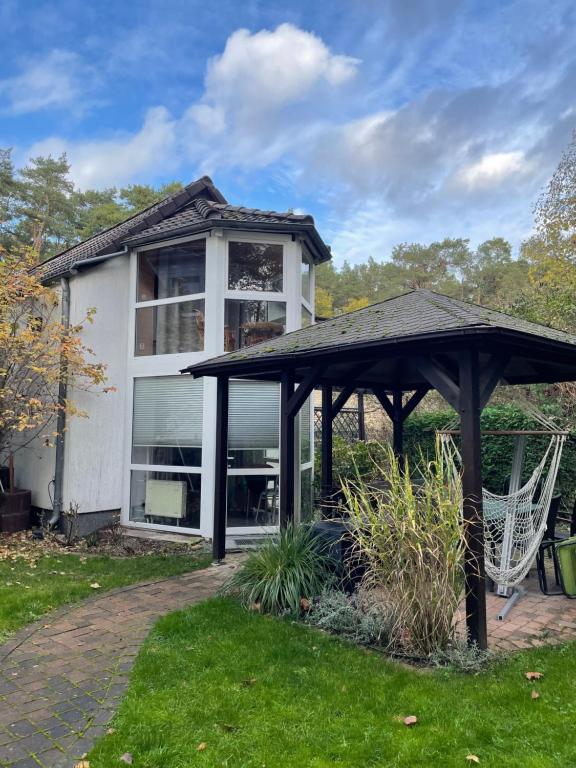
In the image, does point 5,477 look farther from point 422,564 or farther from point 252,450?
point 422,564

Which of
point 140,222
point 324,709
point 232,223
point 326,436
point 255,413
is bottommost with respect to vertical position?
point 324,709

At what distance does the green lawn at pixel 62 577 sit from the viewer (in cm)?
474

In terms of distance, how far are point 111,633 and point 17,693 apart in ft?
3.35

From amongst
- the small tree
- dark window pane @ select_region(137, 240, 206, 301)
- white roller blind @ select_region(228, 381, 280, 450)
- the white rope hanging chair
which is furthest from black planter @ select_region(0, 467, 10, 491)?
the white rope hanging chair

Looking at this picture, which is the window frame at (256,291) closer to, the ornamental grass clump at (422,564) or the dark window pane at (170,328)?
the dark window pane at (170,328)

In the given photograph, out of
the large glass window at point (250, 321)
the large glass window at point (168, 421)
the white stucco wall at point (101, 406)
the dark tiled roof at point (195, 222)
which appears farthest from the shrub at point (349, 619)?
the dark tiled roof at point (195, 222)

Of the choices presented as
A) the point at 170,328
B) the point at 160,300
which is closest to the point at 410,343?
the point at 170,328

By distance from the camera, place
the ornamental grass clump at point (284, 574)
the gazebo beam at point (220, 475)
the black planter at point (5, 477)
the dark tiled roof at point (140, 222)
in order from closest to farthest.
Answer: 1. the ornamental grass clump at point (284, 574)
2. the gazebo beam at point (220, 475)
3. the dark tiled roof at point (140, 222)
4. the black planter at point (5, 477)

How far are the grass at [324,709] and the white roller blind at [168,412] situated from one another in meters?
4.08

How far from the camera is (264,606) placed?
4.69m

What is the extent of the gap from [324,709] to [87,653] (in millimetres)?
1988

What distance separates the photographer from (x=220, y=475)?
6332 mm

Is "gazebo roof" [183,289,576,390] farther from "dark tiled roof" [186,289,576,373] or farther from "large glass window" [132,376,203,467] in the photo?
"large glass window" [132,376,203,467]

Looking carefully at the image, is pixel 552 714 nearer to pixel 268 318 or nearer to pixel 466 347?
pixel 466 347
